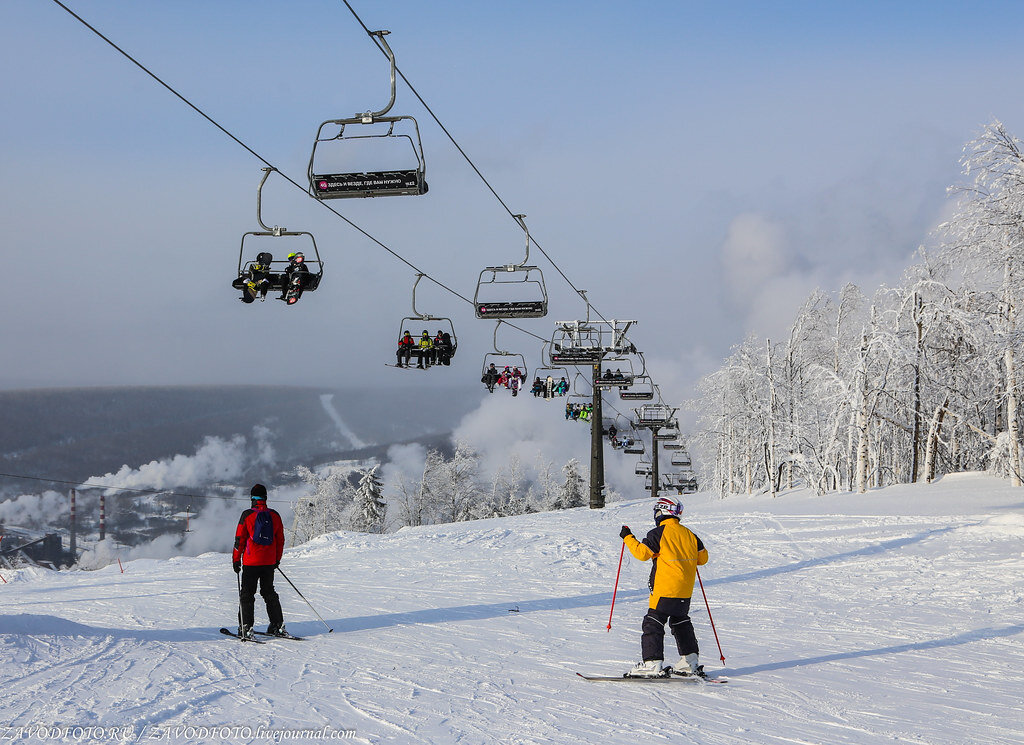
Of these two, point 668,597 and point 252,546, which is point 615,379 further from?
point 668,597

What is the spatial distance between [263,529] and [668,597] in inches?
180

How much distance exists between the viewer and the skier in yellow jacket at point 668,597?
6.66m

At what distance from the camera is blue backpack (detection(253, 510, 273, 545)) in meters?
8.64

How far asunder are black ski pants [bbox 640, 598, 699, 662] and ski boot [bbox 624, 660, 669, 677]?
40 mm

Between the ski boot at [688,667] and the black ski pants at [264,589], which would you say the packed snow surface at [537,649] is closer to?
the ski boot at [688,667]

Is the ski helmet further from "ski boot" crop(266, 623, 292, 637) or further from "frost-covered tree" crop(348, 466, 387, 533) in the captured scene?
"frost-covered tree" crop(348, 466, 387, 533)

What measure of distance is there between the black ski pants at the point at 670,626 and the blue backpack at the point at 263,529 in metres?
4.32

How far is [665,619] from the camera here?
672cm

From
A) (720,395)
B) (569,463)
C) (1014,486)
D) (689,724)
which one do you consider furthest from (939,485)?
(569,463)

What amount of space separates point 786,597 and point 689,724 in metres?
7.23

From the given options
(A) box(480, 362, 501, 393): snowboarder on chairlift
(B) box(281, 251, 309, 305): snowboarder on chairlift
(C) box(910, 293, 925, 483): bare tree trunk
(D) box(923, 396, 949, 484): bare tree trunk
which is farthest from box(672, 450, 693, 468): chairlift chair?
(B) box(281, 251, 309, 305): snowboarder on chairlift

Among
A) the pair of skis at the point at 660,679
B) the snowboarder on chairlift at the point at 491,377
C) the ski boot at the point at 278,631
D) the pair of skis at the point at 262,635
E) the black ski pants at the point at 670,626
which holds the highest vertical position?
the snowboarder on chairlift at the point at 491,377

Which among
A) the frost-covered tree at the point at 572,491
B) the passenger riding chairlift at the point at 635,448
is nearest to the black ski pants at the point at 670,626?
the passenger riding chairlift at the point at 635,448

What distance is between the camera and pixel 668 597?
6.68m
